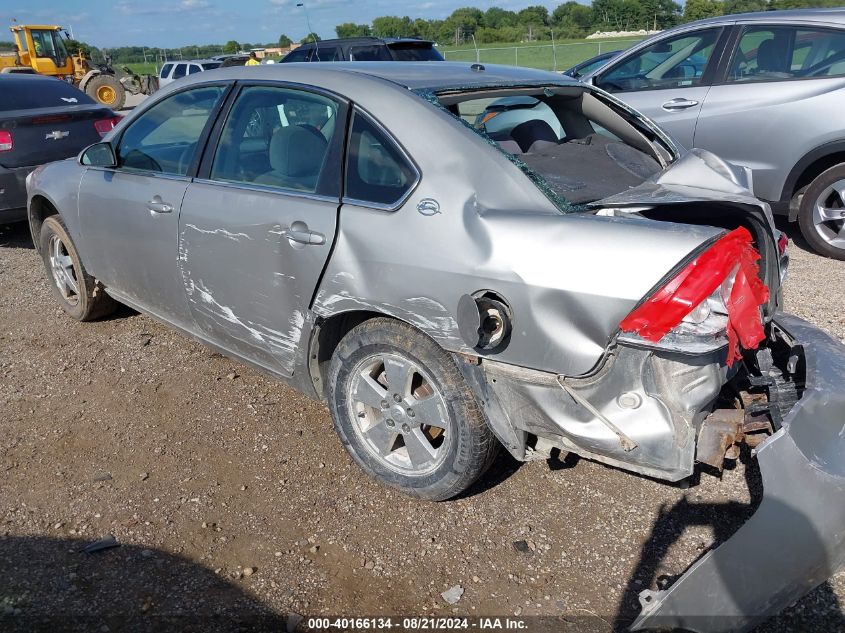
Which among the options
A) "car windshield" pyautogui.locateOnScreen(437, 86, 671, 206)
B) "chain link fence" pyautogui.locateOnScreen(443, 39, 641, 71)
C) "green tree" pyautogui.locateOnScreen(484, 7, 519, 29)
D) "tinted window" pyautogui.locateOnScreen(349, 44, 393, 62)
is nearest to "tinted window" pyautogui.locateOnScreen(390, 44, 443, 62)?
"tinted window" pyautogui.locateOnScreen(349, 44, 393, 62)

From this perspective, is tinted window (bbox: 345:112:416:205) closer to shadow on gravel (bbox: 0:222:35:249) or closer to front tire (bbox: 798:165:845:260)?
front tire (bbox: 798:165:845:260)

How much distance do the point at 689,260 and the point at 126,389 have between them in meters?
3.23

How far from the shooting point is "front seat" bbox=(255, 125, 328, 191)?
310 centimetres

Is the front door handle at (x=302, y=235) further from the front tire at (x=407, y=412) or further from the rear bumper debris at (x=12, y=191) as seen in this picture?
the rear bumper debris at (x=12, y=191)

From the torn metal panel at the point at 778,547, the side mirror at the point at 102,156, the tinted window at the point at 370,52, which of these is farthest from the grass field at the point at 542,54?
the torn metal panel at the point at 778,547

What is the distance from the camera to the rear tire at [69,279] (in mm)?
4746

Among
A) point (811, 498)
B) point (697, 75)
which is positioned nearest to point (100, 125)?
point (697, 75)

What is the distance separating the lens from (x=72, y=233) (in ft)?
15.0

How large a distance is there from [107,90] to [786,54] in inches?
845

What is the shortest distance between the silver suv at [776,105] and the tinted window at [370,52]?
6766 mm

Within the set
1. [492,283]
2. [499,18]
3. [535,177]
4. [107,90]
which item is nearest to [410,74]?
[535,177]

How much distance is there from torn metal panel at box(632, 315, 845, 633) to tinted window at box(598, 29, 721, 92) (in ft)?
16.1

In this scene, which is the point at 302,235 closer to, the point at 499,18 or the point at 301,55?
the point at 301,55

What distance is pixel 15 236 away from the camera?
25.7 ft
